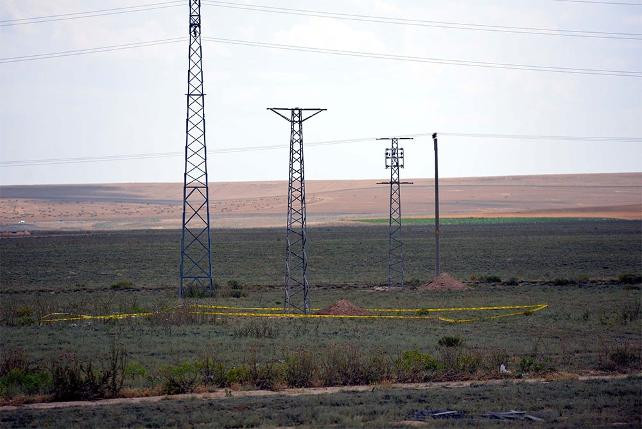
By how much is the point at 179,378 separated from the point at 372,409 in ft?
17.1

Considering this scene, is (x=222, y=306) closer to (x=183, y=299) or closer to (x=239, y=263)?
(x=183, y=299)

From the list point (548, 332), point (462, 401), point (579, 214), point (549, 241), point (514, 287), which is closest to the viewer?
point (462, 401)

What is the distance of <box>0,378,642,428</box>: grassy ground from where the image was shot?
53.8ft

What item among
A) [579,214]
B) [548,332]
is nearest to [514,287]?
[548,332]

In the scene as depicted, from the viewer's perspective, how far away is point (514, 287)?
53.2 m

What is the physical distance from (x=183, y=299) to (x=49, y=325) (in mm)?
11688

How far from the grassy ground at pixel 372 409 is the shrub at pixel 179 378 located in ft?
4.11

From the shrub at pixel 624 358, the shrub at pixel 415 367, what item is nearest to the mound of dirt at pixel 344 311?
the shrub at pixel 415 367

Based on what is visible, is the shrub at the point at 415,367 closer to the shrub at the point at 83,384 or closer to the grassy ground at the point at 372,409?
the grassy ground at the point at 372,409

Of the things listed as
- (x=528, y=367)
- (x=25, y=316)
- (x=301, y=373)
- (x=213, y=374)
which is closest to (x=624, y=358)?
(x=528, y=367)

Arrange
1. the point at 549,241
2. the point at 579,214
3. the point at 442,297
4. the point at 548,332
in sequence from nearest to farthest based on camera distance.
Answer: the point at 548,332 → the point at 442,297 → the point at 549,241 → the point at 579,214

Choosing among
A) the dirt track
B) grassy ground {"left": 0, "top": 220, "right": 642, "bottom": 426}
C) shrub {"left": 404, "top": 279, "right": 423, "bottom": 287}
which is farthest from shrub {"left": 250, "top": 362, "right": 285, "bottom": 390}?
shrub {"left": 404, "top": 279, "right": 423, "bottom": 287}

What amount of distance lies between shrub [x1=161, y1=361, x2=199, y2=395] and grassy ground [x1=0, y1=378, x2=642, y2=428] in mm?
1252

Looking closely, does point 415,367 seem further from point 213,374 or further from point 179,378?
point 179,378
